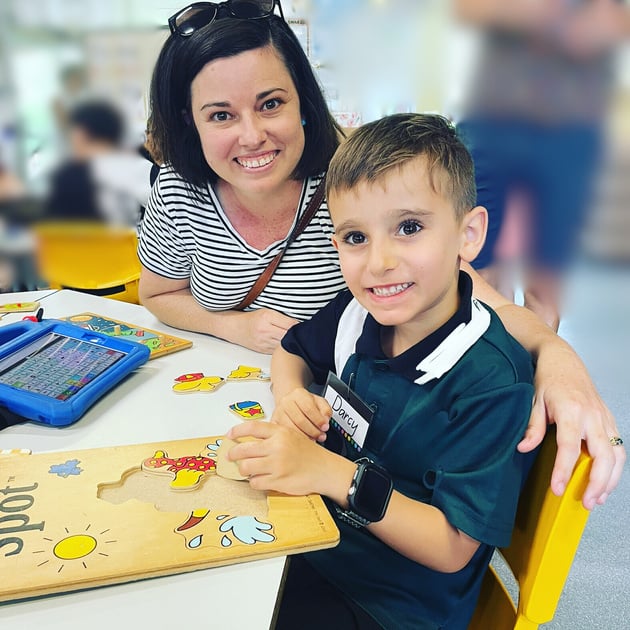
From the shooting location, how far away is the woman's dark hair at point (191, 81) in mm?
971

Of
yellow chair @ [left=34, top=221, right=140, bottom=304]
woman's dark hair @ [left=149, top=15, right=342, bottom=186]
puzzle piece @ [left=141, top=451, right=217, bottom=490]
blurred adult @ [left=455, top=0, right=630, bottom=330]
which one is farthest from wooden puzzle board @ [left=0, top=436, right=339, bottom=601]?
yellow chair @ [left=34, top=221, right=140, bottom=304]

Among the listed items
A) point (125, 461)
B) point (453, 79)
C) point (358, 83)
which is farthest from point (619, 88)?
point (125, 461)

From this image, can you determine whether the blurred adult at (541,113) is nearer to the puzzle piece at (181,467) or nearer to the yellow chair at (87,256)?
the puzzle piece at (181,467)

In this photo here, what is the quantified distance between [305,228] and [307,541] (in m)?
0.68

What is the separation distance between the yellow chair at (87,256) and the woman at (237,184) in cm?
77

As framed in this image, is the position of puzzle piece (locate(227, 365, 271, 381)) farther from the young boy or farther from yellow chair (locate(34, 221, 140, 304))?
yellow chair (locate(34, 221, 140, 304))

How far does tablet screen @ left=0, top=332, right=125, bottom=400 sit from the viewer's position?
85 centimetres

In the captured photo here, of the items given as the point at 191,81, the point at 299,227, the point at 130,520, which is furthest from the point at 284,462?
the point at 191,81

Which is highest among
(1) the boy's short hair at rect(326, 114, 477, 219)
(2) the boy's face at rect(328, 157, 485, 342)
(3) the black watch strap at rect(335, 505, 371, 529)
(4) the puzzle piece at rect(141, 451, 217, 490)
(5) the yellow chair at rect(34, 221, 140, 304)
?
(1) the boy's short hair at rect(326, 114, 477, 219)

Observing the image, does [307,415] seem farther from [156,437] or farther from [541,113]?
[541,113]

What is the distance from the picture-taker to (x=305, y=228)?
1118 millimetres

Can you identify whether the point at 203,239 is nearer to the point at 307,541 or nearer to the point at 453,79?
the point at 307,541

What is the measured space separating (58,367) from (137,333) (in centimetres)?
21

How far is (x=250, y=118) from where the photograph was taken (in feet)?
3.26
